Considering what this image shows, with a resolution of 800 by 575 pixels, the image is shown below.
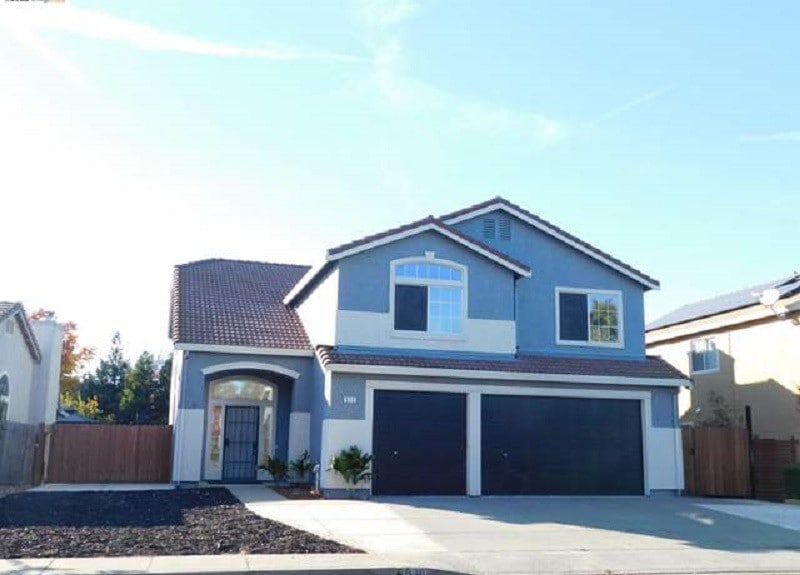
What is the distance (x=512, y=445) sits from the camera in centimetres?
2114

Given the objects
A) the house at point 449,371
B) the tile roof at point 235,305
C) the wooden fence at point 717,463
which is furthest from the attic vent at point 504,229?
the wooden fence at point 717,463

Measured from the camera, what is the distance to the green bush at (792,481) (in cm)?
2172

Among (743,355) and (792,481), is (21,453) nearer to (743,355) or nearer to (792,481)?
(792,481)

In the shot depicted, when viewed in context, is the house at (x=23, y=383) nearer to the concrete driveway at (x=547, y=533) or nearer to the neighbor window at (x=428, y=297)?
the concrete driveway at (x=547, y=533)

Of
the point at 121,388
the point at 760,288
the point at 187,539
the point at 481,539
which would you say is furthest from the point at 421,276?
the point at 121,388

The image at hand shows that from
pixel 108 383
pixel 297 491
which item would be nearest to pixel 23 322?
pixel 297 491

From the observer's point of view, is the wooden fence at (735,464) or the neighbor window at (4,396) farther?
the wooden fence at (735,464)

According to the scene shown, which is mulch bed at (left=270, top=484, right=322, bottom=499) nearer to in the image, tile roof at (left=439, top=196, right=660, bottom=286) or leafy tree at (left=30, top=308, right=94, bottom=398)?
tile roof at (left=439, top=196, right=660, bottom=286)

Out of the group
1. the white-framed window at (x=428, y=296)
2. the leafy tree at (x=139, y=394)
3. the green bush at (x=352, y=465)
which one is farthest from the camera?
the leafy tree at (x=139, y=394)

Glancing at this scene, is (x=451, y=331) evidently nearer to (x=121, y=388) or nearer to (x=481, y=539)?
(x=481, y=539)

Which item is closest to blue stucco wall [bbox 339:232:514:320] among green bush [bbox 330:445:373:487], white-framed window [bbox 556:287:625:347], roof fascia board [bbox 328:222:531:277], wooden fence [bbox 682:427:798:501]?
roof fascia board [bbox 328:222:531:277]

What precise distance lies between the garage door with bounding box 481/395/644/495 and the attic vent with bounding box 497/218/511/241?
4.77 metres

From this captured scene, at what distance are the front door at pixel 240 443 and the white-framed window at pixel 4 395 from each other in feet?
18.8

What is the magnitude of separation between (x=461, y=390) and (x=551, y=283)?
182 inches
